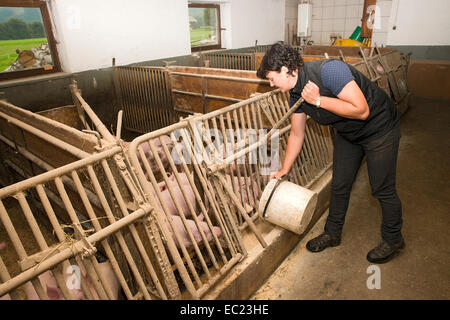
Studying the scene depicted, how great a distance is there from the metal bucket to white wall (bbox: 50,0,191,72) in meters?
4.92

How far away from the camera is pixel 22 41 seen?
5.16m

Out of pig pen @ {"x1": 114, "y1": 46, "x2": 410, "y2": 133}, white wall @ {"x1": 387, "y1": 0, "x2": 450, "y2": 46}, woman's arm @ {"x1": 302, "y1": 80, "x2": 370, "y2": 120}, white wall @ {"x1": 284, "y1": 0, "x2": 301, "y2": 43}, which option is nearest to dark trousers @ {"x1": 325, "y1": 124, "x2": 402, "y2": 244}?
woman's arm @ {"x1": 302, "y1": 80, "x2": 370, "y2": 120}

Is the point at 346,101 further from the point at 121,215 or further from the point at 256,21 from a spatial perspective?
the point at 256,21

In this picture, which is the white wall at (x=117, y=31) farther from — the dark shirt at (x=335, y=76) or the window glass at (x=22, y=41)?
the dark shirt at (x=335, y=76)

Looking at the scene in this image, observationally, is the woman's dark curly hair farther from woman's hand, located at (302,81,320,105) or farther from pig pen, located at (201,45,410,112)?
pig pen, located at (201,45,410,112)

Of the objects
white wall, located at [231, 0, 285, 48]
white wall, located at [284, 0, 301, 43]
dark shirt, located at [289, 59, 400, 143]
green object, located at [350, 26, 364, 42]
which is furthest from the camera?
white wall, located at [284, 0, 301, 43]

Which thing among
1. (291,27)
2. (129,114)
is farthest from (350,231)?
(291,27)

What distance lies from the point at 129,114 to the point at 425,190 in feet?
17.4

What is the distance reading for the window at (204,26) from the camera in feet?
26.5

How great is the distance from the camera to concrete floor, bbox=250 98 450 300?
2.42m

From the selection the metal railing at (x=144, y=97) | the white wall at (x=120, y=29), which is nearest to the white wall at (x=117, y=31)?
the white wall at (x=120, y=29)

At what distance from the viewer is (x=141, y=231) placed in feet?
6.35

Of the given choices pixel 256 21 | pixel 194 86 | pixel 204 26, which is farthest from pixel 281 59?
pixel 256 21

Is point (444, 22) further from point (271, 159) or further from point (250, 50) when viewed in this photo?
point (271, 159)
